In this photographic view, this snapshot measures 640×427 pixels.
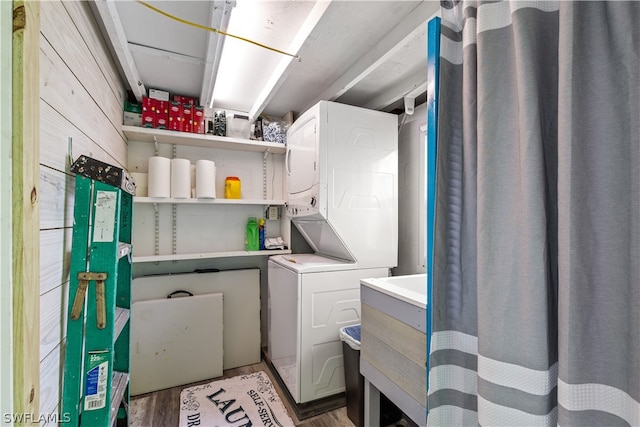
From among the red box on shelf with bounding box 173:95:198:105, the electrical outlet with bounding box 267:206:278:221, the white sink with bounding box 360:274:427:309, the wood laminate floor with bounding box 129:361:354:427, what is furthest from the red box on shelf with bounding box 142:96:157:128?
the wood laminate floor with bounding box 129:361:354:427

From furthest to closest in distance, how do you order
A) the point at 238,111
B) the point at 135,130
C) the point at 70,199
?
the point at 238,111 < the point at 135,130 < the point at 70,199

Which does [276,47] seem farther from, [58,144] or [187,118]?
[58,144]

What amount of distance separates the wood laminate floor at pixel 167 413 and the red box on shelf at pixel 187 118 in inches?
84.1

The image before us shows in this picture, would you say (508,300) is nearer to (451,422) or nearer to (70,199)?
(451,422)

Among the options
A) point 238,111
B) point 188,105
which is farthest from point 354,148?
point 188,105

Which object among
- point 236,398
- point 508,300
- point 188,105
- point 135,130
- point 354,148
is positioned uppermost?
point 188,105

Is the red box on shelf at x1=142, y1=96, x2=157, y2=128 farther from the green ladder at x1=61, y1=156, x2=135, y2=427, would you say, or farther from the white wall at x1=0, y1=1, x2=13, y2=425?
the white wall at x1=0, y1=1, x2=13, y2=425

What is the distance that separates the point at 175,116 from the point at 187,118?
0.29ft

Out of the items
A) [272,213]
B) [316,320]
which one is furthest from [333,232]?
[272,213]

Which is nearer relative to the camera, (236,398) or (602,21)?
(602,21)

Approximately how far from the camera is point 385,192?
225cm

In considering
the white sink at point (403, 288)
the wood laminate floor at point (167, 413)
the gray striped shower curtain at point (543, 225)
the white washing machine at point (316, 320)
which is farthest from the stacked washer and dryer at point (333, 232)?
the gray striped shower curtain at point (543, 225)

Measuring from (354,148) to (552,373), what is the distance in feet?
5.69

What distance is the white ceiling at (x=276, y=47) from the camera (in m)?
1.40
